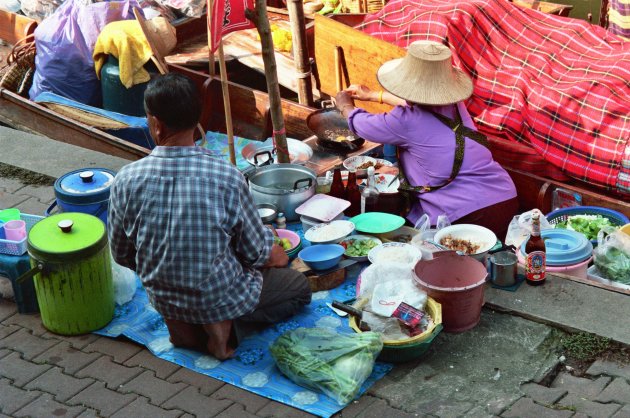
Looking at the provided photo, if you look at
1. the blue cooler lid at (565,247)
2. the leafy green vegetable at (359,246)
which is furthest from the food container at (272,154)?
the blue cooler lid at (565,247)

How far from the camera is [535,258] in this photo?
15.5 ft

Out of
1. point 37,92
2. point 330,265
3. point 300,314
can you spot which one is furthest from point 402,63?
point 37,92

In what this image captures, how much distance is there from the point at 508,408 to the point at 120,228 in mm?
2017

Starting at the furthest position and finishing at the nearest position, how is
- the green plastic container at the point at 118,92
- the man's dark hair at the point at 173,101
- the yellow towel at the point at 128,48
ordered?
the green plastic container at the point at 118,92 → the yellow towel at the point at 128,48 → the man's dark hair at the point at 173,101

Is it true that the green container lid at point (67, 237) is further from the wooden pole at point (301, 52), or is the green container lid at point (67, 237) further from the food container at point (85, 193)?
the wooden pole at point (301, 52)

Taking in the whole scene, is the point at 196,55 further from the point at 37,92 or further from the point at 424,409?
the point at 424,409

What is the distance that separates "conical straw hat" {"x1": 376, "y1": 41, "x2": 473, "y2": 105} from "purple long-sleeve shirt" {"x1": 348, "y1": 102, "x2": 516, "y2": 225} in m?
0.11

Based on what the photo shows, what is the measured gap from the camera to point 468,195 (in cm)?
550

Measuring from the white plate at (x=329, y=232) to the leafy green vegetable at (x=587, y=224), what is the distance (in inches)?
60.5

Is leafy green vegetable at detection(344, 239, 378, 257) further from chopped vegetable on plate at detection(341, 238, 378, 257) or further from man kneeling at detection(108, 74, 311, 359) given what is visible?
man kneeling at detection(108, 74, 311, 359)

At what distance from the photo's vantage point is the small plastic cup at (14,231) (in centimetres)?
484

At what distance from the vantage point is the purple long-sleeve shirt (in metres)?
5.40

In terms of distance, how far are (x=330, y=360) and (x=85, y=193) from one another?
79.8 inches

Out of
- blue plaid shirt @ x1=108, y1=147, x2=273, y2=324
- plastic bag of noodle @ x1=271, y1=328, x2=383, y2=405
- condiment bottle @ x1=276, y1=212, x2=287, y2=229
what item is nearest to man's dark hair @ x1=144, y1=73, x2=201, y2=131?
→ blue plaid shirt @ x1=108, y1=147, x2=273, y2=324
